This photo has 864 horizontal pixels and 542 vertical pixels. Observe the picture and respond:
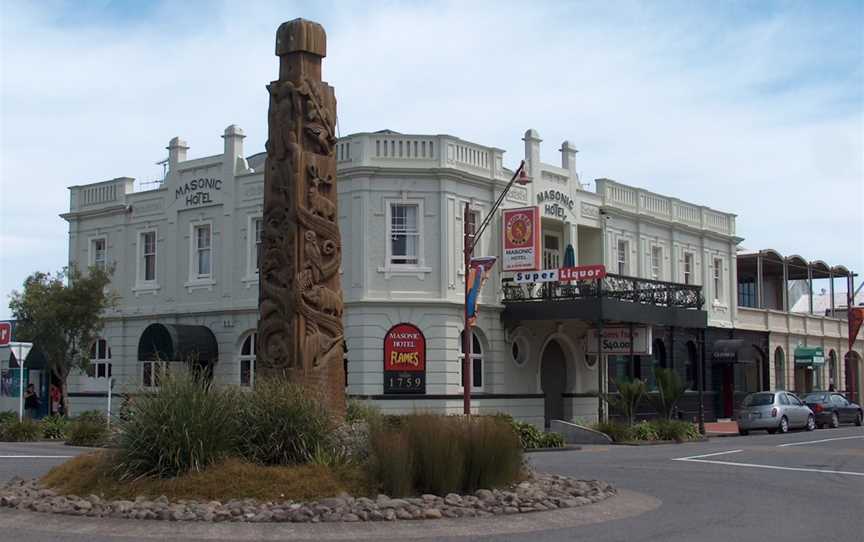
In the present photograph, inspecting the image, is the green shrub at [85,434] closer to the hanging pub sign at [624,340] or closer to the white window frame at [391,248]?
the white window frame at [391,248]

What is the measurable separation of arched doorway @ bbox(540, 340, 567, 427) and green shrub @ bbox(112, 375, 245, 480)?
23563 millimetres

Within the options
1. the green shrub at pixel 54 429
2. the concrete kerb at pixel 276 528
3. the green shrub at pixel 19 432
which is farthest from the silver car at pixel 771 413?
the concrete kerb at pixel 276 528

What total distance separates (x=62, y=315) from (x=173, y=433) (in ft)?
67.9

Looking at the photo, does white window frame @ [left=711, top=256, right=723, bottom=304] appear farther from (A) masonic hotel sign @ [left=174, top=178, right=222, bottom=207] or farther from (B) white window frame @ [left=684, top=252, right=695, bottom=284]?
(A) masonic hotel sign @ [left=174, top=178, right=222, bottom=207]

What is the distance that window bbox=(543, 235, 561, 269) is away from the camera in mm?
36375

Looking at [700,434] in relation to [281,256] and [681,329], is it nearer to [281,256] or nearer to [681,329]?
[681,329]

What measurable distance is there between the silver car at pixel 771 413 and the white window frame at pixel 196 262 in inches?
695

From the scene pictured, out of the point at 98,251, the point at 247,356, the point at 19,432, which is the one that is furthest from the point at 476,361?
the point at 98,251

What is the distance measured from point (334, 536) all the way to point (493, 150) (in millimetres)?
23797

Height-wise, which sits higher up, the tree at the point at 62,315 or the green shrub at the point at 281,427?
the tree at the point at 62,315

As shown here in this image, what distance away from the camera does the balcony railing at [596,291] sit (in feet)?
107

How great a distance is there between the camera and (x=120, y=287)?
37.6 meters

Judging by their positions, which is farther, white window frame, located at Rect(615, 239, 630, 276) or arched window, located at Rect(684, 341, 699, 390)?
arched window, located at Rect(684, 341, 699, 390)

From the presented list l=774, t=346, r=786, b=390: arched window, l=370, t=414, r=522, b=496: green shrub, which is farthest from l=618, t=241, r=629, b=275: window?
l=370, t=414, r=522, b=496: green shrub
